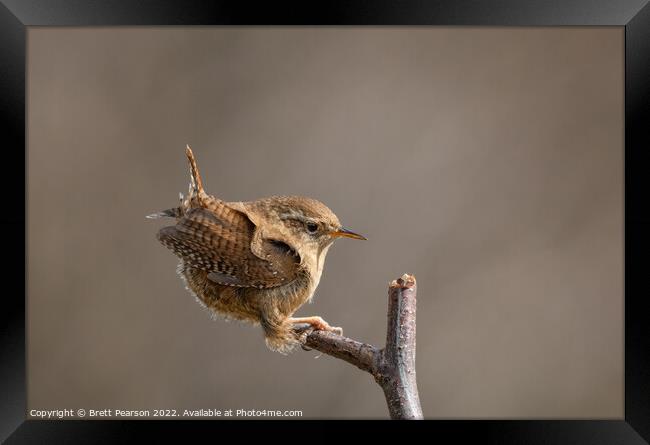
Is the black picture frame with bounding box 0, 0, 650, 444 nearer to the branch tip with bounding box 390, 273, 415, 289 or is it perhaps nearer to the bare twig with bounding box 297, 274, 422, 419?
the bare twig with bounding box 297, 274, 422, 419

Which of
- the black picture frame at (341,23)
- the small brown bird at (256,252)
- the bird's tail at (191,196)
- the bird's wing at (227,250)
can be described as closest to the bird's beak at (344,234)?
the small brown bird at (256,252)

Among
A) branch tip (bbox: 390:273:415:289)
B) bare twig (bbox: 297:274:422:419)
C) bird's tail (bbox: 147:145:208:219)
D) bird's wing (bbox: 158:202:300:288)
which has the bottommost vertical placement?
bare twig (bbox: 297:274:422:419)

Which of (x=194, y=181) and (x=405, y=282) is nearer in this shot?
(x=405, y=282)

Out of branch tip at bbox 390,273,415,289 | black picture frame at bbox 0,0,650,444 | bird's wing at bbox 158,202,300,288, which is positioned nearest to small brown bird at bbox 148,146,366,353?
bird's wing at bbox 158,202,300,288

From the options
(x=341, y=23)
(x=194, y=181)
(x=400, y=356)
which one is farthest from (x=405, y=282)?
(x=341, y=23)

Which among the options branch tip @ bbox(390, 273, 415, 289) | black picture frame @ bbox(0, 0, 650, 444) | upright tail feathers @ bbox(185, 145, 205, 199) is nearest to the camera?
branch tip @ bbox(390, 273, 415, 289)

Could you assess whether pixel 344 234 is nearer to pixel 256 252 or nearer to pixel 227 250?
pixel 256 252

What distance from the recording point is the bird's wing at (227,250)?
279cm

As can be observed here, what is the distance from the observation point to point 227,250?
283cm

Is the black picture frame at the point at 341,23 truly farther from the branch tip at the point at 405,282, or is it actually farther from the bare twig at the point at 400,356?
the branch tip at the point at 405,282

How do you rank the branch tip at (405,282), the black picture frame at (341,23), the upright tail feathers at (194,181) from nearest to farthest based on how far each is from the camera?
the branch tip at (405,282) → the upright tail feathers at (194,181) → the black picture frame at (341,23)

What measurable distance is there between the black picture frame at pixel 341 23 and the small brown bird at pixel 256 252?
659 mm

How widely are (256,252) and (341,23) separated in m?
1.14

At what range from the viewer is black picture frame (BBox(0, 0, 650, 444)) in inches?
116
